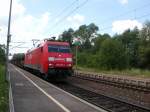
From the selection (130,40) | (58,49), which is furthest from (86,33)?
(58,49)

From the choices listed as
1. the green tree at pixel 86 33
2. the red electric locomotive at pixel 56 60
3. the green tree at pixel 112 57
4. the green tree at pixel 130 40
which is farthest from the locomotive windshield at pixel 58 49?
the green tree at pixel 86 33

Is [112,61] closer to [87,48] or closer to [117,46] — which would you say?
[117,46]

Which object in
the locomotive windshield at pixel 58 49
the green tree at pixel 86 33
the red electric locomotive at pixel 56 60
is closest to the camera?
the red electric locomotive at pixel 56 60

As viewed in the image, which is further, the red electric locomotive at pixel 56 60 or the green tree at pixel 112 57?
the green tree at pixel 112 57

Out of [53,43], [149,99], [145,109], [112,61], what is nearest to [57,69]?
[53,43]

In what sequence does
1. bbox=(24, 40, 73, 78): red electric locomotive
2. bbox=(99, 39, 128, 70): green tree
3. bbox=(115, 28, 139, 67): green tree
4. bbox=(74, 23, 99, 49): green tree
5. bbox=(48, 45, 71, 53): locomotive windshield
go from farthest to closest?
bbox=(74, 23, 99, 49): green tree < bbox=(115, 28, 139, 67): green tree < bbox=(99, 39, 128, 70): green tree < bbox=(48, 45, 71, 53): locomotive windshield < bbox=(24, 40, 73, 78): red electric locomotive

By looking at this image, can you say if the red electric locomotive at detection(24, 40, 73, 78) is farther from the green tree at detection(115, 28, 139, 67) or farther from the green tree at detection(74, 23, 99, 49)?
the green tree at detection(74, 23, 99, 49)

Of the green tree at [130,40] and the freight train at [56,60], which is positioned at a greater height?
the green tree at [130,40]

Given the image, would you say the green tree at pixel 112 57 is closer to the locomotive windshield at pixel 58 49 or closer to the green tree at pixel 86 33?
the locomotive windshield at pixel 58 49

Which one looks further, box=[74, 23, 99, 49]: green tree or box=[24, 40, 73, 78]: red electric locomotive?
box=[74, 23, 99, 49]: green tree

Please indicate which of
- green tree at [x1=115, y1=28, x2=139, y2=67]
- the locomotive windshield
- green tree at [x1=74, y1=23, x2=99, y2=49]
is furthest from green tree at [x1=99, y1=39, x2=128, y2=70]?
green tree at [x1=74, y1=23, x2=99, y2=49]

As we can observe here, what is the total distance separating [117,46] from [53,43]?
56.5 metres

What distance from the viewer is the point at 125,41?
126875 mm

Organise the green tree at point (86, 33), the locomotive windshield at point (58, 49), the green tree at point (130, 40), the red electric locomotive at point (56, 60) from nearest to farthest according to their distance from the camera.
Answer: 1. the red electric locomotive at point (56, 60)
2. the locomotive windshield at point (58, 49)
3. the green tree at point (130, 40)
4. the green tree at point (86, 33)
